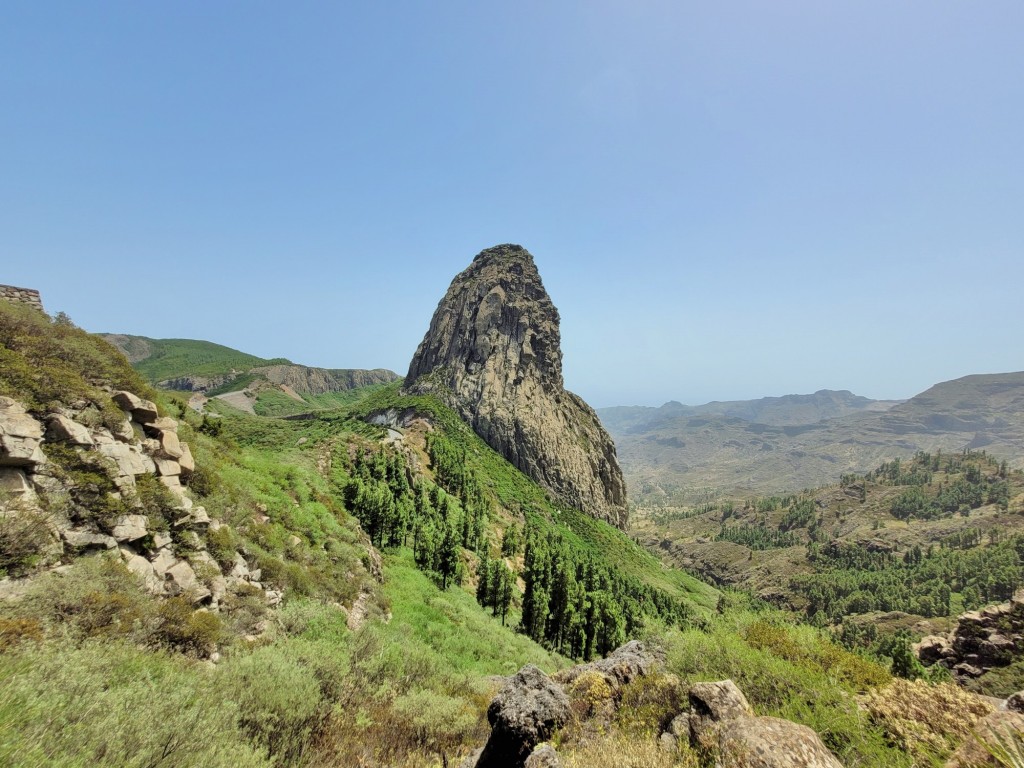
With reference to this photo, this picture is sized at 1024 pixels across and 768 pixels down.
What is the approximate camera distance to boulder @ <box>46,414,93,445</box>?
13.6 meters

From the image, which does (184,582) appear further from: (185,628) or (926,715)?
(926,715)

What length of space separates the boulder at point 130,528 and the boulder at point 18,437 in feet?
9.54

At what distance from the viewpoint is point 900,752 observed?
9.94m

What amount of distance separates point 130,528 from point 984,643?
7949cm

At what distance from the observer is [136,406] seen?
17.2 m

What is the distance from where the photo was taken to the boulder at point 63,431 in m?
13.6

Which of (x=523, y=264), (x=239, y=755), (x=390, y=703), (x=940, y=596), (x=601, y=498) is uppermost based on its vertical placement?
(x=523, y=264)

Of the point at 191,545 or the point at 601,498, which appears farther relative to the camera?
the point at 601,498

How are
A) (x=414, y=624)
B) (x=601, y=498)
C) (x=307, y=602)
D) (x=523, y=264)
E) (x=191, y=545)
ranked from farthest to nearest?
1. (x=523, y=264)
2. (x=601, y=498)
3. (x=414, y=624)
4. (x=307, y=602)
5. (x=191, y=545)

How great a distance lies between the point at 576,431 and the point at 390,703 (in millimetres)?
133255

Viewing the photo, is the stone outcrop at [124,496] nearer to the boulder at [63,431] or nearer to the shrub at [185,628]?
the boulder at [63,431]

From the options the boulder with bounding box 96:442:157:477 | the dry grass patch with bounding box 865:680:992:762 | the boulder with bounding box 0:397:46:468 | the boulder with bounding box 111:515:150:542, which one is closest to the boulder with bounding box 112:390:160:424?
the boulder with bounding box 96:442:157:477

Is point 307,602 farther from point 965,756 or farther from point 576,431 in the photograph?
point 576,431

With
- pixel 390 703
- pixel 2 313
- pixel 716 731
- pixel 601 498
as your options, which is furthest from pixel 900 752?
pixel 601 498
